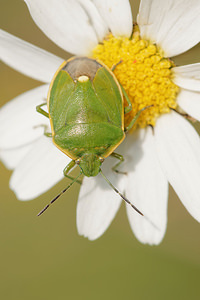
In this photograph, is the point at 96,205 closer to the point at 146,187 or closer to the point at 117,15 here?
the point at 146,187

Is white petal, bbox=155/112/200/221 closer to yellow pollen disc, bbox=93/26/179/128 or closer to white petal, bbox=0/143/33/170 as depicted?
yellow pollen disc, bbox=93/26/179/128

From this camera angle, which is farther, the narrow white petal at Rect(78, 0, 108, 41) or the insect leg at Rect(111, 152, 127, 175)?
the insect leg at Rect(111, 152, 127, 175)

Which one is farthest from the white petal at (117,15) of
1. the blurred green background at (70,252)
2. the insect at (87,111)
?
the blurred green background at (70,252)

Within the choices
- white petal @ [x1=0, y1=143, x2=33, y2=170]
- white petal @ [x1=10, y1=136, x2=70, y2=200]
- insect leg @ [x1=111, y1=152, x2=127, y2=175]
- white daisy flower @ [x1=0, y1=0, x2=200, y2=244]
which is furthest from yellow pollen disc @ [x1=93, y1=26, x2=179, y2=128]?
white petal @ [x1=0, y1=143, x2=33, y2=170]

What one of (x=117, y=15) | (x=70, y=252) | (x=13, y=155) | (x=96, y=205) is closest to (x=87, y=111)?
(x=117, y=15)

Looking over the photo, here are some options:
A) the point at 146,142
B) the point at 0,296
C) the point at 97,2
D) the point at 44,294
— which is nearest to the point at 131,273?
the point at 44,294
